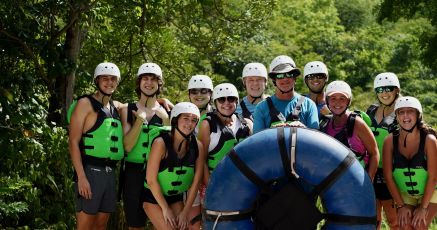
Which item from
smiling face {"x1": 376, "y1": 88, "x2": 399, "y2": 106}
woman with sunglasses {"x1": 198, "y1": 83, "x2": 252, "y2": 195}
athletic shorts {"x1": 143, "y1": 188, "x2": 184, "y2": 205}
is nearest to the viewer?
athletic shorts {"x1": 143, "y1": 188, "x2": 184, "y2": 205}

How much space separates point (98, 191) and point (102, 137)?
1.65 ft

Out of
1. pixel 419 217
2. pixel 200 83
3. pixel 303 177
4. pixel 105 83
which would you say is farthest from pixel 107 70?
pixel 419 217

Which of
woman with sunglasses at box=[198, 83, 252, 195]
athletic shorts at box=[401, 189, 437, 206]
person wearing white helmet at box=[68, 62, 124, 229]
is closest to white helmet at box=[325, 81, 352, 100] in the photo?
woman with sunglasses at box=[198, 83, 252, 195]

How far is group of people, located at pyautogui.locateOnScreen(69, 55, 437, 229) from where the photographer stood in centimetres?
623

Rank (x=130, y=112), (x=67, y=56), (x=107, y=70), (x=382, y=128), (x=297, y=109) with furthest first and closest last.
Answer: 1. (x=67, y=56)
2. (x=382, y=128)
3. (x=130, y=112)
4. (x=107, y=70)
5. (x=297, y=109)

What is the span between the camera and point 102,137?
646 cm

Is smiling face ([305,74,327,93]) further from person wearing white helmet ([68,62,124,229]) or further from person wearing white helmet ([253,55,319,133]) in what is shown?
person wearing white helmet ([68,62,124,229])

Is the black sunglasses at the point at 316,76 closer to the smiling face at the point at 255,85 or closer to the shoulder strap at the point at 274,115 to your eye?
the smiling face at the point at 255,85

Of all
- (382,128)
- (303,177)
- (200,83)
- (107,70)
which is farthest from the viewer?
(200,83)

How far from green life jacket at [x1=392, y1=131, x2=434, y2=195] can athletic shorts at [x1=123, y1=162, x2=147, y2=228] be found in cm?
237

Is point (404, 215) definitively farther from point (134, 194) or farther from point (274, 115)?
point (134, 194)

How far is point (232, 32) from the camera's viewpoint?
1151 cm

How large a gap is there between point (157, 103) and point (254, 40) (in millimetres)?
17146

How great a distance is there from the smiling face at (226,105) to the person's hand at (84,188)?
4.54ft
